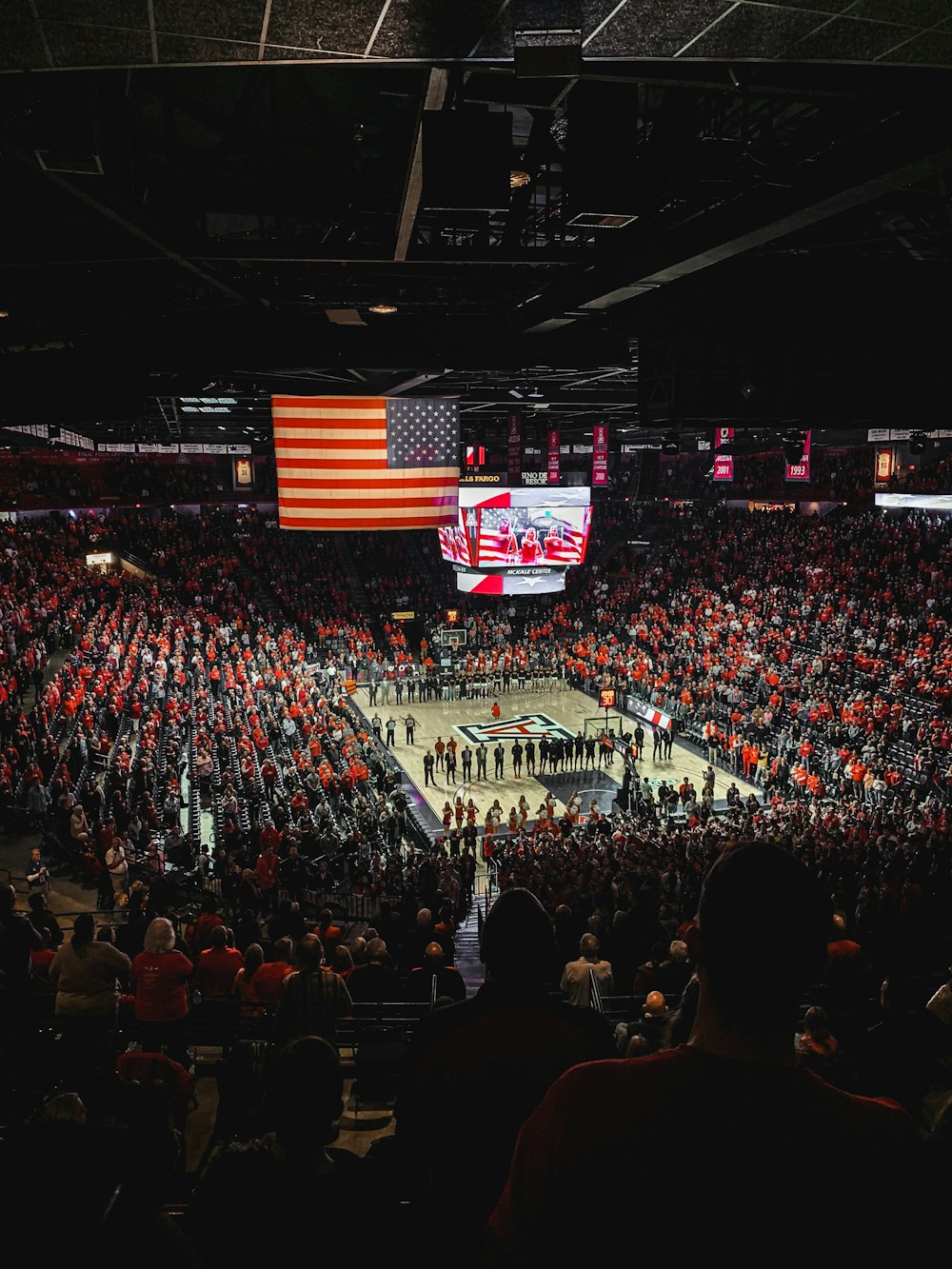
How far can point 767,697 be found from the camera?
2781 cm

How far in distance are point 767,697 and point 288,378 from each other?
17417 mm

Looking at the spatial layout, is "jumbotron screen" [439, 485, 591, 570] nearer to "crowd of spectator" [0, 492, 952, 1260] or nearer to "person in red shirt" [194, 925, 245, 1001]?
"crowd of spectator" [0, 492, 952, 1260]

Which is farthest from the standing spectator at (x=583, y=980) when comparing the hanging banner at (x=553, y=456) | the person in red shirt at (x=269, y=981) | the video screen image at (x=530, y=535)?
the video screen image at (x=530, y=535)

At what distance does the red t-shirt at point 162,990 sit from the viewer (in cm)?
599

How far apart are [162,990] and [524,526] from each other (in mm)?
27844

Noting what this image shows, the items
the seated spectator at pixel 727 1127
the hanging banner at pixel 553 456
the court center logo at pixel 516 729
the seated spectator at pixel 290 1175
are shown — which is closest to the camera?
the seated spectator at pixel 727 1127

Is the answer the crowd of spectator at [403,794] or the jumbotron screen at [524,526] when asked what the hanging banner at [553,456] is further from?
the crowd of spectator at [403,794]

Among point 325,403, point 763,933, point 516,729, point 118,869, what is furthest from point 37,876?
point 516,729

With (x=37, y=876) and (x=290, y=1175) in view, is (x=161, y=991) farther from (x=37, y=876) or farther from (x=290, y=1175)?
(x=37, y=876)

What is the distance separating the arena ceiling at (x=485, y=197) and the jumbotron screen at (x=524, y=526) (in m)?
17.6

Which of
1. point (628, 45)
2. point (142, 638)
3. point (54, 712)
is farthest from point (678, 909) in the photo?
point (142, 638)

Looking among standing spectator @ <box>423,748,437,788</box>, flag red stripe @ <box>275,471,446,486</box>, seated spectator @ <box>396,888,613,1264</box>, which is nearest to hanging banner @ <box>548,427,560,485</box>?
standing spectator @ <box>423,748,437,788</box>

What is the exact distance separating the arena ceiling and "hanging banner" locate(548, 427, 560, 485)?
1377cm

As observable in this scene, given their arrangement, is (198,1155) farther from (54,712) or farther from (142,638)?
(142,638)
